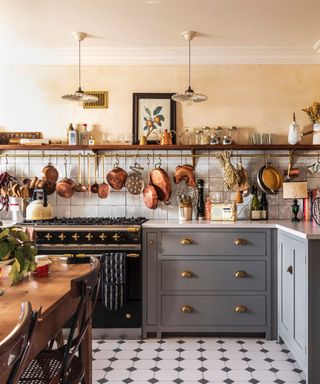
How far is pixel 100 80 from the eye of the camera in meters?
4.03

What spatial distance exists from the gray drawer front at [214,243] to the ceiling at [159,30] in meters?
1.67

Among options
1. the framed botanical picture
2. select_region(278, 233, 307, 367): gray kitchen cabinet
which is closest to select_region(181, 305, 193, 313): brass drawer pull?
select_region(278, 233, 307, 367): gray kitchen cabinet

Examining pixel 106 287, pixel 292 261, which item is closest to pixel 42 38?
pixel 106 287

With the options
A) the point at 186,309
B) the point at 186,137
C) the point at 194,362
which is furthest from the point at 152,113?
the point at 194,362

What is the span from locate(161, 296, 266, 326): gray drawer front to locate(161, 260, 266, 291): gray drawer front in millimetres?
80

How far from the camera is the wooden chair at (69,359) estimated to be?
5.34ft

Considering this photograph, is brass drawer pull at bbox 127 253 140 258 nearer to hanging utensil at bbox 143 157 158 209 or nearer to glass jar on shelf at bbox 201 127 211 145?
hanging utensil at bbox 143 157 158 209

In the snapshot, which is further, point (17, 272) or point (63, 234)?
point (63, 234)

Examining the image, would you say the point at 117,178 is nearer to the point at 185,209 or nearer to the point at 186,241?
the point at 185,209

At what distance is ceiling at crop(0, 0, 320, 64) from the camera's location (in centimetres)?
303

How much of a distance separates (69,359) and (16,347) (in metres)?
0.60

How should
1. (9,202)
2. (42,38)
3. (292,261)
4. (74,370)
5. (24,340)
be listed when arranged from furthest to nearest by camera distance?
(9,202)
(42,38)
(292,261)
(74,370)
(24,340)

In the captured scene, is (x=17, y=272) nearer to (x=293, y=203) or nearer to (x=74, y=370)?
(x=74, y=370)

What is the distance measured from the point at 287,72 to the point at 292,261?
6.54ft
